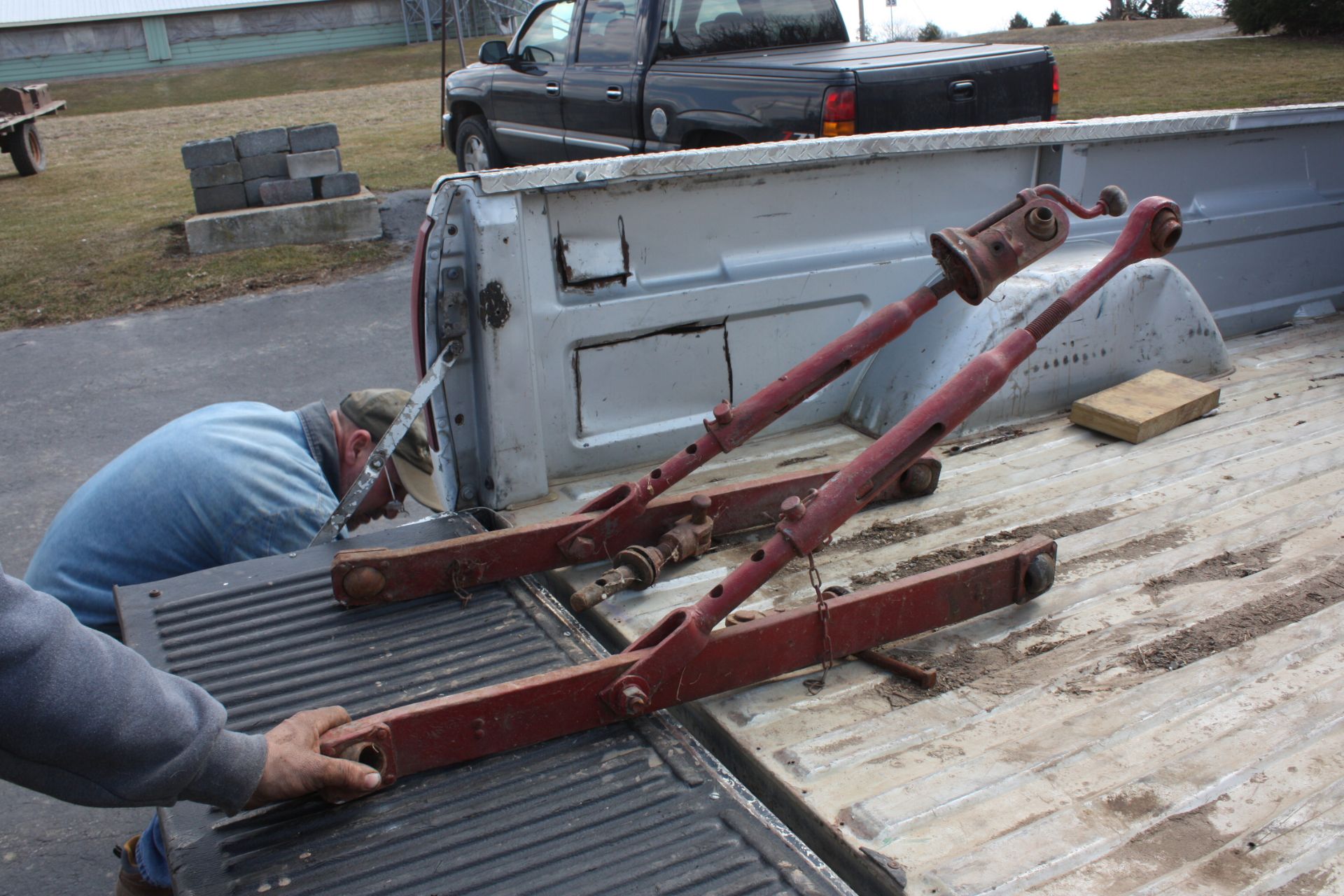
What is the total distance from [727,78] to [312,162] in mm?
4506

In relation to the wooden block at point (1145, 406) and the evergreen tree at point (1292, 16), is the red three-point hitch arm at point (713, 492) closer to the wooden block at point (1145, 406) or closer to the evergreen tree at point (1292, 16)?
the wooden block at point (1145, 406)

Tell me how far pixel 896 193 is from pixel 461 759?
7.01ft

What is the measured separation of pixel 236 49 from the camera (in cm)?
3559

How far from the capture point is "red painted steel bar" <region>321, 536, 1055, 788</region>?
1.84 m

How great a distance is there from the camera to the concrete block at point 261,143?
30.7 feet

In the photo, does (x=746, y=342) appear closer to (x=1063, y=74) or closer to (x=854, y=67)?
(x=854, y=67)

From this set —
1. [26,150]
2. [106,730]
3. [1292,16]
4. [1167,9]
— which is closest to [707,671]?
[106,730]

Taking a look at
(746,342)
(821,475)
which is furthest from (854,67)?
(821,475)

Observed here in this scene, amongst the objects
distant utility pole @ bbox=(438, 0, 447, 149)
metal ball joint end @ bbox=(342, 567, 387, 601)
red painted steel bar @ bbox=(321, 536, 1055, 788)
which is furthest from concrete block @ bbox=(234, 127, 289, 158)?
red painted steel bar @ bbox=(321, 536, 1055, 788)

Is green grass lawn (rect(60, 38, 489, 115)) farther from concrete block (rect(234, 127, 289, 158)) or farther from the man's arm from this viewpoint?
the man's arm

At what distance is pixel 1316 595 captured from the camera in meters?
2.26

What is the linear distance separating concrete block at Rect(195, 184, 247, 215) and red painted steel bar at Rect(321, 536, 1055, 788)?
348 inches

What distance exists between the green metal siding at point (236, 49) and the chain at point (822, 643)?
37.0 m

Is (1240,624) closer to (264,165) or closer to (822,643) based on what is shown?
(822,643)
